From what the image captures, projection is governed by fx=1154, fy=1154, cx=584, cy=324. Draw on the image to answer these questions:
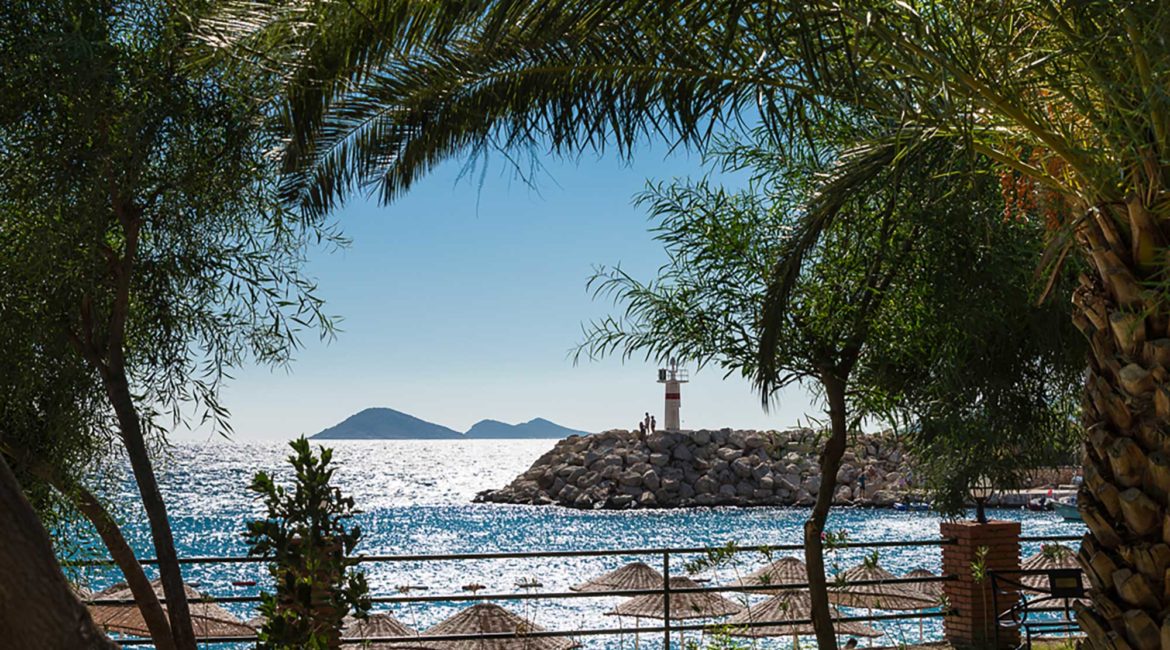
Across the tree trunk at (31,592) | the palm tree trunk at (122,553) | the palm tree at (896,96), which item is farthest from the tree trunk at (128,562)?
the tree trunk at (31,592)

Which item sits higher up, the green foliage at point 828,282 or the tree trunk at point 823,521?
the green foliage at point 828,282

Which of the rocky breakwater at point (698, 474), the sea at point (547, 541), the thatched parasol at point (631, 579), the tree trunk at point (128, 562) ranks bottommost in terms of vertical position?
the sea at point (547, 541)

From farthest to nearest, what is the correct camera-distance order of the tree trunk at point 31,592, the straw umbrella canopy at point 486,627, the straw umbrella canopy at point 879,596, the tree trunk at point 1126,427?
the straw umbrella canopy at point 879,596 < the straw umbrella canopy at point 486,627 < the tree trunk at point 1126,427 < the tree trunk at point 31,592

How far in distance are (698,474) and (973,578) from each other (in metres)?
41.9

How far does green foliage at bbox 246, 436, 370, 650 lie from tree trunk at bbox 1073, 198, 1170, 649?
2646mm

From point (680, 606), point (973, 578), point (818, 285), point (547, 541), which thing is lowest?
point (547, 541)

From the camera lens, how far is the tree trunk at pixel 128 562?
5660mm

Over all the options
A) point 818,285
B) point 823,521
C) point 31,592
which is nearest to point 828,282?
point 818,285

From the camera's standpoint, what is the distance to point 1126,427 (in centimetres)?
396

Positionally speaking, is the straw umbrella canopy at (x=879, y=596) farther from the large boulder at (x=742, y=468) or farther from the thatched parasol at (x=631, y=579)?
the large boulder at (x=742, y=468)

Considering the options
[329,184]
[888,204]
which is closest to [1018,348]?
[888,204]

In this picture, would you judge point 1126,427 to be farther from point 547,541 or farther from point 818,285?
point 547,541

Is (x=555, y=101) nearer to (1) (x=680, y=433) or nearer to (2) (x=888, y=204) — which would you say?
(2) (x=888, y=204)

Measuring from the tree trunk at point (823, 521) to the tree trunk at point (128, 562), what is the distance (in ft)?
12.0
